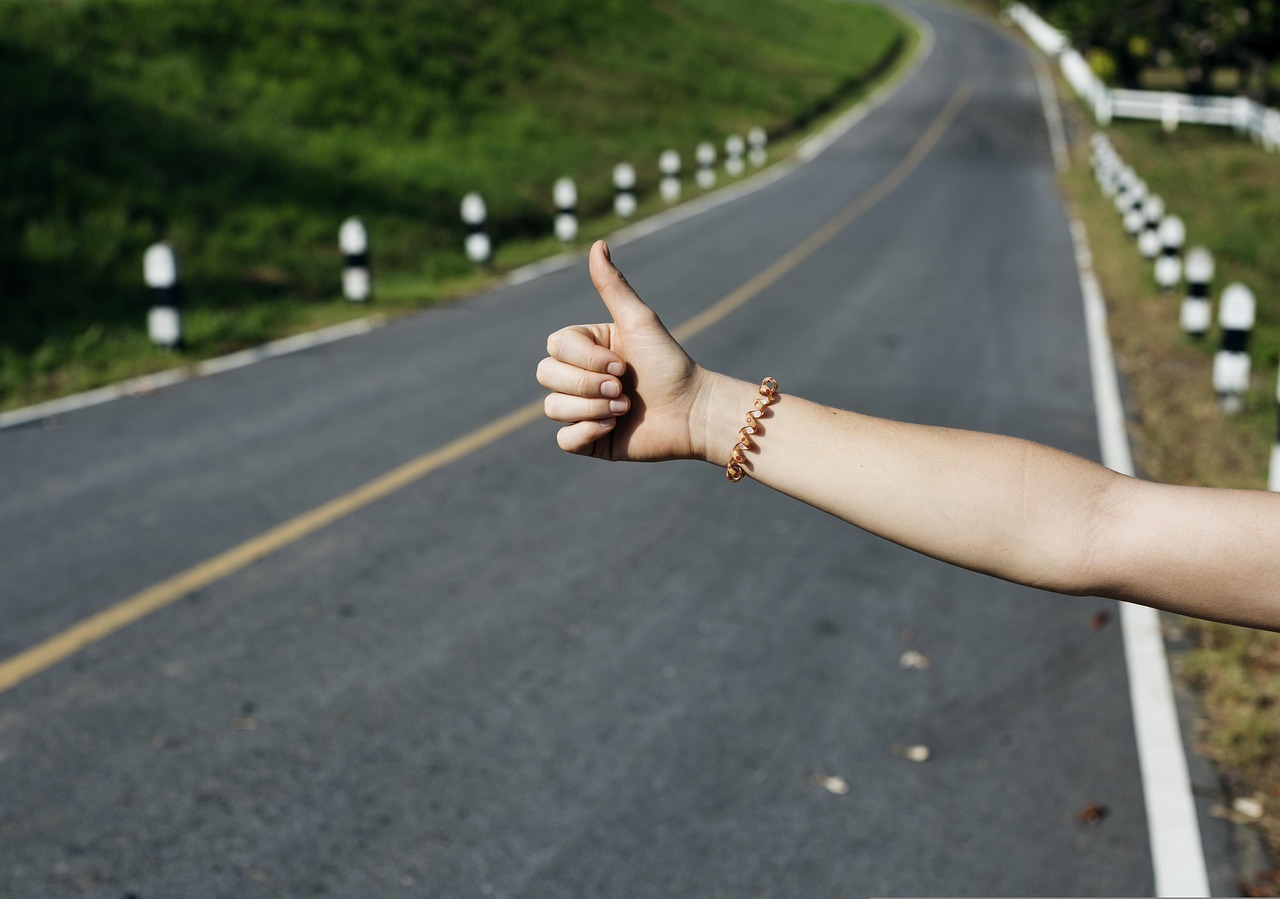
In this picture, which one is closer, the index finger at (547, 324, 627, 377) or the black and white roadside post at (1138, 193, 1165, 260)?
the index finger at (547, 324, 627, 377)

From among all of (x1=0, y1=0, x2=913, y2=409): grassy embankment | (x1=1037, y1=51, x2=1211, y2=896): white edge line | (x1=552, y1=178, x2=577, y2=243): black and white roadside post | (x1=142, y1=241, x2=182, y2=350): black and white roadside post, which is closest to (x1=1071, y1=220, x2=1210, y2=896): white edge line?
(x1=1037, y1=51, x2=1211, y2=896): white edge line

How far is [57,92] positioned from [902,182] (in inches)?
637

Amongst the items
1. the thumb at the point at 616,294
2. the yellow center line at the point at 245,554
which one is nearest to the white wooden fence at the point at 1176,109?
the yellow center line at the point at 245,554

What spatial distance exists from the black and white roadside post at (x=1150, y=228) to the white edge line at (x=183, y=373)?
10111 mm

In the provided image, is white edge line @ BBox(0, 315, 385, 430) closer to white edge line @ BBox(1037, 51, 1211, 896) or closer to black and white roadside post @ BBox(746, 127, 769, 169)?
white edge line @ BBox(1037, 51, 1211, 896)

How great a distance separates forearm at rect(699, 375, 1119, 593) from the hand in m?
0.21

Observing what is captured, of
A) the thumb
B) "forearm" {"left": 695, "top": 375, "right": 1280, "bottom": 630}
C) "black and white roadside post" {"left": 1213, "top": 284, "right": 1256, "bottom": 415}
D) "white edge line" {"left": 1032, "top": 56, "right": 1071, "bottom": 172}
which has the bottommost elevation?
"white edge line" {"left": 1032, "top": 56, "right": 1071, "bottom": 172}

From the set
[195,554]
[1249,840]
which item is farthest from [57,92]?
[1249,840]

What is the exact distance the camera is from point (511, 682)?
16.2 ft

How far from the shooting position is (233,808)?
3.98 m

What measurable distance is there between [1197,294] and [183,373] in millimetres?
9008

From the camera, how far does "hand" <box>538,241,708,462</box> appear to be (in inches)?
81.9

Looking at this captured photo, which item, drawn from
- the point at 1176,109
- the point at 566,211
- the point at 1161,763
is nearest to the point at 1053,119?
the point at 1176,109

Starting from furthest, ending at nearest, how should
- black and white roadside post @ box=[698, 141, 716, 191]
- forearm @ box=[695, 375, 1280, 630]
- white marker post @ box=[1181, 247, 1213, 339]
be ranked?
black and white roadside post @ box=[698, 141, 716, 191]
white marker post @ box=[1181, 247, 1213, 339]
forearm @ box=[695, 375, 1280, 630]
